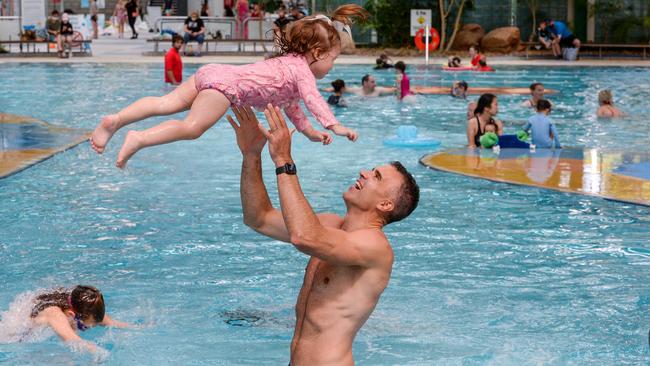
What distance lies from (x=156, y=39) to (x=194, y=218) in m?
23.9

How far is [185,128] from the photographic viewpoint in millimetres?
5062

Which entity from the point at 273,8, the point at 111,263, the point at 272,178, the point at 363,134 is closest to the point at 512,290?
the point at 111,263

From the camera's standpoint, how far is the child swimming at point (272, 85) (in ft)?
16.8

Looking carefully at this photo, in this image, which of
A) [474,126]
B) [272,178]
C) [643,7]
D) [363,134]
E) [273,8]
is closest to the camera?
[272,178]

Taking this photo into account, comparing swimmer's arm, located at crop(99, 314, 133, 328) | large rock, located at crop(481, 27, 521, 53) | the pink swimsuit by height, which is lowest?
swimmer's arm, located at crop(99, 314, 133, 328)

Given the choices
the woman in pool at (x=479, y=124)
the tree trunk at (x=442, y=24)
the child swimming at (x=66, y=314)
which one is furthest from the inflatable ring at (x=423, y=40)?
the child swimming at (x=66, y=314)

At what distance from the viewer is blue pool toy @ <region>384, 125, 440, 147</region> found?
15039 mm

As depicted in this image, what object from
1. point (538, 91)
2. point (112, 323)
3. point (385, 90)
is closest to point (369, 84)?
point (385, 90)

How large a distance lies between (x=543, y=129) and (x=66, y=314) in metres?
8.89

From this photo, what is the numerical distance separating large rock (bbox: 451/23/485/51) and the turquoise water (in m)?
20.7

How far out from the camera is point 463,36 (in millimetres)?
35594

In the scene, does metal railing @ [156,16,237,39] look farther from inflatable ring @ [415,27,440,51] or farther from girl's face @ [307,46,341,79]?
girl's face @ [307,46,341,79]

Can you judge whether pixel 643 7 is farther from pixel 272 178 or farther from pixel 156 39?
pixel 272 178

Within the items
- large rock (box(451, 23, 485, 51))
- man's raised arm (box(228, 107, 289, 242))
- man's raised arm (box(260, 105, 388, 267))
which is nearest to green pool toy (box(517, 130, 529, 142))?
man's raised arm (box(228, 107, 289, 242))
